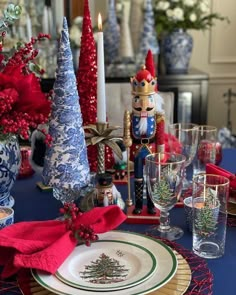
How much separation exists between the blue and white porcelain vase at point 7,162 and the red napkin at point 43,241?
20 centimetres

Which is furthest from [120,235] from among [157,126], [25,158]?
[25,158]

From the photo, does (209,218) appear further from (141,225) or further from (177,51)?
(177,51)

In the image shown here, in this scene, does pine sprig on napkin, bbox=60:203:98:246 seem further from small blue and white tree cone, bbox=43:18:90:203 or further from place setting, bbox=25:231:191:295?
small blue and white tree cone, bbox=43:18:90:203

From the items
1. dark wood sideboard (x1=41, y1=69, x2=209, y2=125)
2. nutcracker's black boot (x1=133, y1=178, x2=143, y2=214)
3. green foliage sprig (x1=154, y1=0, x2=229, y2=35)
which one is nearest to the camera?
nutcracker's black boot (x1=133, y1=178, x2=143, y2=214)

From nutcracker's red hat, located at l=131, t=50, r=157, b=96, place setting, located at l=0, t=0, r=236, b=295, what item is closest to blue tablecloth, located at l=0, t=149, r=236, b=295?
place setting, located at l=0, t=0, r=236, b=295

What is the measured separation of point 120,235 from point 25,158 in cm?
54

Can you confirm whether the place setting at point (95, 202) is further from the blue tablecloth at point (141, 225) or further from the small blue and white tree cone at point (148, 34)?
the small blue and white tree cone at point (148, 34)

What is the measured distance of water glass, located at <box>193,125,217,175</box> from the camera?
A: 1.25 metres

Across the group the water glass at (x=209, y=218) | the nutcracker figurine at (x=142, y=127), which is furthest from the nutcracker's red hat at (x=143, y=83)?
the water glass at (x=209, y=218)

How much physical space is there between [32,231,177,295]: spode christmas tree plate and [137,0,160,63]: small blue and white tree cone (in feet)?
6.48

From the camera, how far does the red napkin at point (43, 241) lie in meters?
0.74

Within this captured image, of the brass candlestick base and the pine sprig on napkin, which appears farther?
the brass candlestick base

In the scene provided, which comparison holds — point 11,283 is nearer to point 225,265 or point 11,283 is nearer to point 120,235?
point 120,235

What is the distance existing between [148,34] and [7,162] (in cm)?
183
